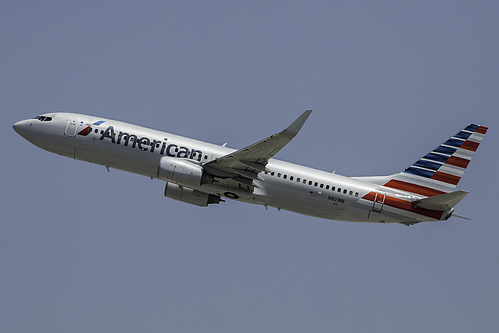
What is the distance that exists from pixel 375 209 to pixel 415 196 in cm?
358

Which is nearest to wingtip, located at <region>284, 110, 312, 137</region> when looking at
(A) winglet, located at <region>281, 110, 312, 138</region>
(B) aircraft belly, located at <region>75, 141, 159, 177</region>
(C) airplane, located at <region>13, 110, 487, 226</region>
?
(A) winglet, located at <region>281, 110, 312, 138</region>

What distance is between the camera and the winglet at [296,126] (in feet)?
140

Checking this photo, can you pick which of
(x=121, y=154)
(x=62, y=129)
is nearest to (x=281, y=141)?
(x=121, y=154)

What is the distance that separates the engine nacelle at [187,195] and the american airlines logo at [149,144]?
302 centimetres

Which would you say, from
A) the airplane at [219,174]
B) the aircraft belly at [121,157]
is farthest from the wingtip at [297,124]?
the aircraft belly at [121,157]

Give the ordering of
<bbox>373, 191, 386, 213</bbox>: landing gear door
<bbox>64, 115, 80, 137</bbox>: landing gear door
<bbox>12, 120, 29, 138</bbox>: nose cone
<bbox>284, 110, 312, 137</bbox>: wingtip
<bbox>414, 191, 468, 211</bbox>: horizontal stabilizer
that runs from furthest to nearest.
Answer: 1. <bbox>12, 120, 29, 138</bbox>: nose cone
2. <bbox>373, 191, 386, 213</bbox>: landing gear door
3. <bbox>64, 115, 80, 137</bbox>: landing gear door
4. <bbox>414, 191, 468, 211</bbox>: horizontal stabilizer
5. <bbox>284, 110, 312, 137</bbox>: wingtip

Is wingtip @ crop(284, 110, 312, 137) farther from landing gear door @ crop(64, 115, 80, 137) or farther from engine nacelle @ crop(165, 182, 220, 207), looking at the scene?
landing gear door @ crop(64, 115, 80, 137)

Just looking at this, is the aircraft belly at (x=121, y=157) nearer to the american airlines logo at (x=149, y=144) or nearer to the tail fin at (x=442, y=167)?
the american airlines logo at (x=149, y=144)

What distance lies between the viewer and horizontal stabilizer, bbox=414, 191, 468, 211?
47484 mm

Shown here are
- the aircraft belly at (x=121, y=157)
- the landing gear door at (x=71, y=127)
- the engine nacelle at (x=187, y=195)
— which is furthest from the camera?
the engine nacelle at (x=187, y=195)

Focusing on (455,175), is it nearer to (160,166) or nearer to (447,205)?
(447,205)

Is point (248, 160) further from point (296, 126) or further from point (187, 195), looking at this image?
point (187, 195)

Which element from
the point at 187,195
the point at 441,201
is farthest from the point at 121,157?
the point at 441,201

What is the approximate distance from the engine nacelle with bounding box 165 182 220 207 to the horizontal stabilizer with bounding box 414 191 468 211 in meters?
15.2
